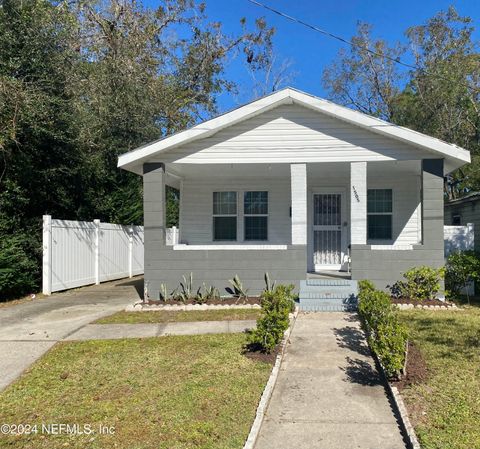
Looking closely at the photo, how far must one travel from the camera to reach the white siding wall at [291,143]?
364 inches

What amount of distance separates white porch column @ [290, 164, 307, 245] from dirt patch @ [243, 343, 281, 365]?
3.69m

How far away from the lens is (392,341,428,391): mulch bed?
4551 mm

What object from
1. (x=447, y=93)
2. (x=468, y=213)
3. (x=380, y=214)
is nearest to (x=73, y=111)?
(x=380, y=214)

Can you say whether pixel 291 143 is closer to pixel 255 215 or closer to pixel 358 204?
pixel 358 204

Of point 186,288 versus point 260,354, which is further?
point 186,288

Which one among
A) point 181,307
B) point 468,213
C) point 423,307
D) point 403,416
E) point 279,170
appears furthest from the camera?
point 468,213

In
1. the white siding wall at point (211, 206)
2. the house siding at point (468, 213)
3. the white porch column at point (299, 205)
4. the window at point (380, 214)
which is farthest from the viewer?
the house siding at point (468, 213)

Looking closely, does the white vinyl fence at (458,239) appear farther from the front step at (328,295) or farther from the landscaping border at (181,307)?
the landscaping border at (181,307)

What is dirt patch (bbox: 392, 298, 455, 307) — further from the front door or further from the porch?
the front door

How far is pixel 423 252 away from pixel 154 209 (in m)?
5.96

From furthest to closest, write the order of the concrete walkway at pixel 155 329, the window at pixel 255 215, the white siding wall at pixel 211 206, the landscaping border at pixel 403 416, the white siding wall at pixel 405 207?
the window at pixel 255 215 < the white siding wall at pixel 211 206 < the white siding wall at pixel 405 207 < the concrete walkway at pixel 155 329 < the landscaping border at pixel 403 416

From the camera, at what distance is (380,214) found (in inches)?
450

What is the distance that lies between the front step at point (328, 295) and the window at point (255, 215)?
2.98 meters

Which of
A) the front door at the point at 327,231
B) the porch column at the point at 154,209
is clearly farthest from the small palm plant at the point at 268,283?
the front door at the point at 327,231
